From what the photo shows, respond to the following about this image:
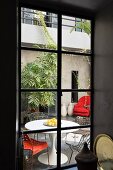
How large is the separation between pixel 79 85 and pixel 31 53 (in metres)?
0.83

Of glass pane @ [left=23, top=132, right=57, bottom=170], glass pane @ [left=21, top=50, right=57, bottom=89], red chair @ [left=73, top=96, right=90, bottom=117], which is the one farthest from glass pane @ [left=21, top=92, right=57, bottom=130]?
red chair @ [left=73, top=96, right=90, bottom=117]

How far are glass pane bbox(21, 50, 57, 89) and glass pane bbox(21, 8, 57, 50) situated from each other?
0.12 metres

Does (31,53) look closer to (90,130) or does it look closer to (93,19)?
(93,19)

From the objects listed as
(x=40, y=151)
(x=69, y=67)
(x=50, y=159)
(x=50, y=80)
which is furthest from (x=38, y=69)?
(x=50, y=159)

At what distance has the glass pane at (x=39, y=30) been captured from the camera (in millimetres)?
2525

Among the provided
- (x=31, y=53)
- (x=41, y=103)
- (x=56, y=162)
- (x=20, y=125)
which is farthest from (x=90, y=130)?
(x=31, y=53)

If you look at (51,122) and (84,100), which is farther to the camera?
(84,100)

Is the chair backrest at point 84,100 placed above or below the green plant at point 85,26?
below

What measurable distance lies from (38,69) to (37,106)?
1.59 feet

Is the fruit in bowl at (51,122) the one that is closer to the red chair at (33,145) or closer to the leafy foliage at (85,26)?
the red chair at (33,145)

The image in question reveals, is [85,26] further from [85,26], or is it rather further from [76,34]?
[76,34]
